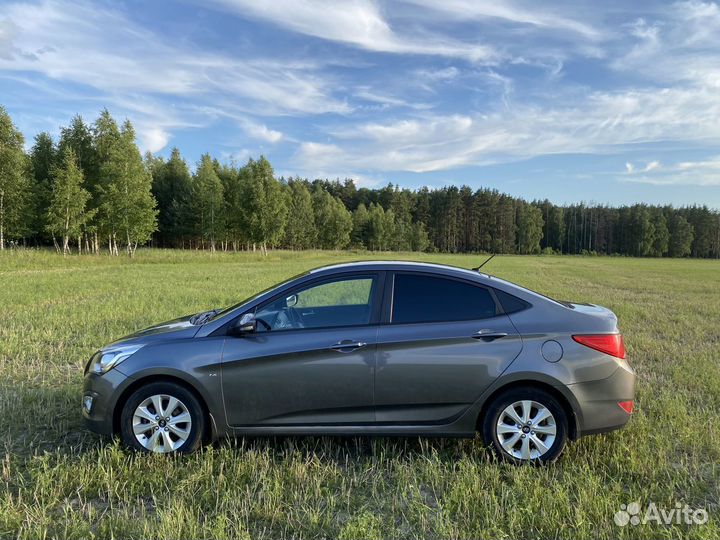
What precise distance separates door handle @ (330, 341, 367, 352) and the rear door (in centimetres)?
17

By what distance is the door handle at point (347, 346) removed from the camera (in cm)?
388

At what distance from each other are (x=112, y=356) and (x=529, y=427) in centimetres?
368

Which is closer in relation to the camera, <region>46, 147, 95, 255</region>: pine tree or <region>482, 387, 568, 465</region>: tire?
<region>482, 387, 568, 465</region>: tire

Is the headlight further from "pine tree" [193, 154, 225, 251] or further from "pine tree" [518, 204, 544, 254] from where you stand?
"pine tree" [518, 204, 544, 254]

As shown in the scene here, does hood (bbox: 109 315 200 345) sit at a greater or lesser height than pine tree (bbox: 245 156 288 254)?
lesser

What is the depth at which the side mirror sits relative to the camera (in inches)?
155

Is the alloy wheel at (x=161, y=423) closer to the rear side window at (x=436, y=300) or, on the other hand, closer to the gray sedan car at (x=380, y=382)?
the gray sedan car at (x=380, y=382)

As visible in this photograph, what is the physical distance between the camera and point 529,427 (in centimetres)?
389

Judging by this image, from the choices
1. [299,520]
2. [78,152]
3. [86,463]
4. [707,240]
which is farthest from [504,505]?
[707,240]

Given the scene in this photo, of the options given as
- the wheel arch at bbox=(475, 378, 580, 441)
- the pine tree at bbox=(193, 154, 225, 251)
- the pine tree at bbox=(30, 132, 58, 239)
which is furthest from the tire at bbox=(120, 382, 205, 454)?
the pine tree at bbox=(193, 154, 225, 251)

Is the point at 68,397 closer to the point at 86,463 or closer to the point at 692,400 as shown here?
the point at 86,463

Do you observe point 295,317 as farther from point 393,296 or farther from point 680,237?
point 680,237

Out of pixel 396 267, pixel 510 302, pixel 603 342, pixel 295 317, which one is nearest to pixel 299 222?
pixel 295 317

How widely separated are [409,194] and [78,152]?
82361 mm
